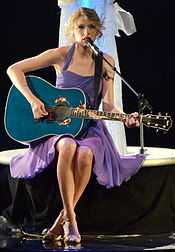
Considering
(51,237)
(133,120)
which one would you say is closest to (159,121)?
(133,120)

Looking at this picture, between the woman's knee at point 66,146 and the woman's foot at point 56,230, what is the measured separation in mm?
333

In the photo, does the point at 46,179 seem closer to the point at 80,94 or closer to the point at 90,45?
the point at 80,94

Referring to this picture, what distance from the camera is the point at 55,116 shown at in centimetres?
355

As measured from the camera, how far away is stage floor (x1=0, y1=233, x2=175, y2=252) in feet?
11.2

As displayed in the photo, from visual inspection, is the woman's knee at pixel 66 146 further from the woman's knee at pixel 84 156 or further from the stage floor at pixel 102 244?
the stage floor at pixel 102 244

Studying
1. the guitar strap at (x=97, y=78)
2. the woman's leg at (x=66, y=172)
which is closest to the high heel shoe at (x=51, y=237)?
the woman's leg at (x=66, y=172)

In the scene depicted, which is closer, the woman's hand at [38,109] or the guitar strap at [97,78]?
the woman's hand at [38,109]

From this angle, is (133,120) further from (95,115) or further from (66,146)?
(66,146)

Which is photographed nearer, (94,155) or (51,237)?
(94,155)

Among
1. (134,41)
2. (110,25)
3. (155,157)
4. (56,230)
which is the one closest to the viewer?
(56,230)

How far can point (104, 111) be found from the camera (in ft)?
12.1

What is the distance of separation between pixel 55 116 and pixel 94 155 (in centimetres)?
28

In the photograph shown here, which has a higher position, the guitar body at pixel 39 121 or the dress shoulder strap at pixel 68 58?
the dress shoulder strap at pixel 68 58

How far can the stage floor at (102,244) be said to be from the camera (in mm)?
3422
